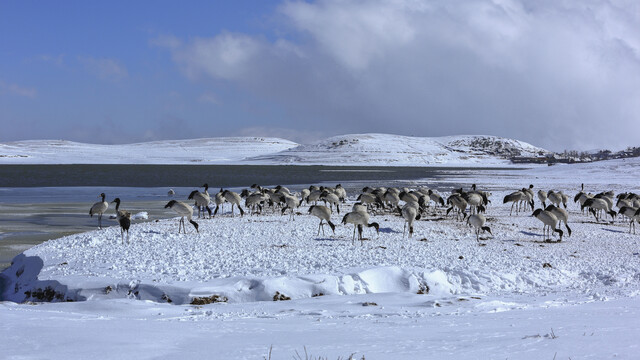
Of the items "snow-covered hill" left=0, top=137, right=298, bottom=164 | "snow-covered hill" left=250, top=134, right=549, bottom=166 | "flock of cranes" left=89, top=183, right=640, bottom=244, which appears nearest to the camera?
"flock of cranes" left=89, top=183, right=640, bottom=244

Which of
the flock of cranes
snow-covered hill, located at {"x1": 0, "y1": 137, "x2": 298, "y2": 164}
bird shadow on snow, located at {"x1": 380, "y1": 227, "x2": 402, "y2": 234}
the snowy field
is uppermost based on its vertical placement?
snow-covered hill, located at {"x1": 0, "y1": 137, "x2": 298, "y2": 164}

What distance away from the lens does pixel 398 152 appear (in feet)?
512

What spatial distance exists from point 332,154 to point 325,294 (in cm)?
14418

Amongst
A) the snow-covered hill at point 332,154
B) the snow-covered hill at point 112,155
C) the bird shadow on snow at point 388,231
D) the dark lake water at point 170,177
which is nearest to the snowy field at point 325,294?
the bird shadow on snow at point 388,231

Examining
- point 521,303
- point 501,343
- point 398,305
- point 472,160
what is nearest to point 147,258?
point 398,305

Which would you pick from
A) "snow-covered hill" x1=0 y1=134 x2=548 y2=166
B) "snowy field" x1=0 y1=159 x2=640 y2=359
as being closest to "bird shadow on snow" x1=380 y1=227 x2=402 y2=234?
"snowy field" x1=0 y1=159 x2=640 y2=359

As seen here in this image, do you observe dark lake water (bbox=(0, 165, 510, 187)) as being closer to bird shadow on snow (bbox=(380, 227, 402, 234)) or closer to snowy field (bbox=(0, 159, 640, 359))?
bird shadow on snow (bbox=(380, 227, 402, 234))

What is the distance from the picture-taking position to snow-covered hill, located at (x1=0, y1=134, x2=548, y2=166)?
462 feet

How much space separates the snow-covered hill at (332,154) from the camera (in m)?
141

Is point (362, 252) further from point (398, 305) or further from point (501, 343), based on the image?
point (501, 343)

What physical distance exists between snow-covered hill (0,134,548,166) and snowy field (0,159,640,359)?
118448 millimetres

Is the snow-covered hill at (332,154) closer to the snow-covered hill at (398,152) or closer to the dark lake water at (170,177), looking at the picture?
the snow-covered hill at (398,152)

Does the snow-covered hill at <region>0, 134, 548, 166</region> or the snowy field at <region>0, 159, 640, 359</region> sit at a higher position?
the snow-covered hill at <region>0, 134, 548, 166</region>

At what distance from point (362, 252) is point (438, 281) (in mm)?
3396
